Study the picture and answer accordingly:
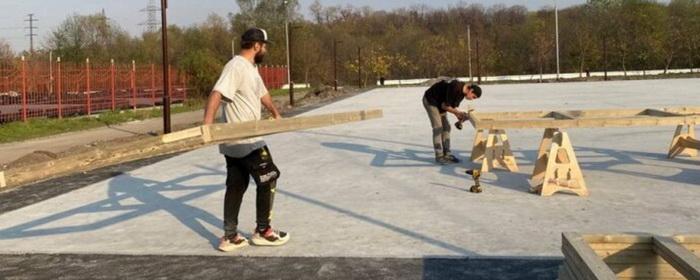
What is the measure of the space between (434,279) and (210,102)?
2012 mm

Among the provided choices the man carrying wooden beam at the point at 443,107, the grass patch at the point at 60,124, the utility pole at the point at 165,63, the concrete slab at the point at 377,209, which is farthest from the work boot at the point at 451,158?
the grass patch at the point at 60,124

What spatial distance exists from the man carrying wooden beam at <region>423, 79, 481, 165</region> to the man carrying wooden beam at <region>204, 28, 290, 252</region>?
14.9ft

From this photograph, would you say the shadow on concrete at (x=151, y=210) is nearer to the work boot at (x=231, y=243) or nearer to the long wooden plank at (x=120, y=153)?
the work boot at (x=231, y=243)

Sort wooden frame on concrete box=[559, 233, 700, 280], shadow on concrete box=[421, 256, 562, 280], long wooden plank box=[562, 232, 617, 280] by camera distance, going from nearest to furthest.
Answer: long wooden plank box=[562, 232, 617, 280]
wooden frame on concrete box=[559, 233, 700, 280]
shadow on concrete box=[421, 256, 562, 280]

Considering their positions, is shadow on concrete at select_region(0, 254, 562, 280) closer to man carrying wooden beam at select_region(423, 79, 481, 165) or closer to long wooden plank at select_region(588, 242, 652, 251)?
long wooden plank at select_region(588, 242, 652, 251)

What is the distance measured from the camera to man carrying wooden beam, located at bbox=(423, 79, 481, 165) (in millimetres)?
9492

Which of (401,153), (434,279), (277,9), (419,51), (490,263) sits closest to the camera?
(434,279)

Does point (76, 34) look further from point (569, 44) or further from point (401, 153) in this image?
point (401, 153)

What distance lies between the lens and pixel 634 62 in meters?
71.4

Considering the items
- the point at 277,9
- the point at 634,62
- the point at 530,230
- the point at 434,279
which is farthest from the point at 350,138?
the point at 277,9

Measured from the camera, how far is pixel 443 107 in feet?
31.6

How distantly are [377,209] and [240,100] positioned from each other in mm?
2215

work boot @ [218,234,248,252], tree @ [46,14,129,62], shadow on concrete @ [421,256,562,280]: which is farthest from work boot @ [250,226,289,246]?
tree @ [46,14,129,62]

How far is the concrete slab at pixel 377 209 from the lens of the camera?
5570mm
